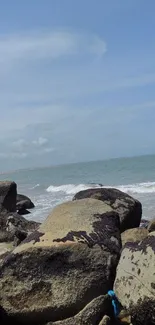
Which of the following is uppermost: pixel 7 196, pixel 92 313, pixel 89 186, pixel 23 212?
pixel 7 196

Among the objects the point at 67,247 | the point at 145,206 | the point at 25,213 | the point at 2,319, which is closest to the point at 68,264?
the point at 67,247

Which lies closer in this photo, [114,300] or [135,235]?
[114,300]

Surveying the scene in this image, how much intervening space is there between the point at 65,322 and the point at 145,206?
1543 cm

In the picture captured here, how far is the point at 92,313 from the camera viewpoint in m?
5.12

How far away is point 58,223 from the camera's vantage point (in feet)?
18.9

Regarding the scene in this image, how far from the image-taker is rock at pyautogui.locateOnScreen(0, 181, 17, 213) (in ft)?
43.2

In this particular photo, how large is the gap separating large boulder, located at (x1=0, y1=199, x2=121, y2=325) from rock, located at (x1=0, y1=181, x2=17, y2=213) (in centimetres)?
766

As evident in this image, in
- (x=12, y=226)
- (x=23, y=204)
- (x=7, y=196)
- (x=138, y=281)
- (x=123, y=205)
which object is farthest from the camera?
(x=23, y=204)

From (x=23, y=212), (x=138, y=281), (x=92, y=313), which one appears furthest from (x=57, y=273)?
(x=23, y=212)

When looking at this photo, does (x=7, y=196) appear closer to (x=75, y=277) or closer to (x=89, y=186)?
(x=75, y=277)

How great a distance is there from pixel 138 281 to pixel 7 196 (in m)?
8.97

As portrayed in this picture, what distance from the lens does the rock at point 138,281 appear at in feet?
15.2

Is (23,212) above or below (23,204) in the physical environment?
below

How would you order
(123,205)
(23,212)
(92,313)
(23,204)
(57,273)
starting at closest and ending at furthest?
(92,313) < (57,273) < (123,205) < (23,212) < (23,204)
